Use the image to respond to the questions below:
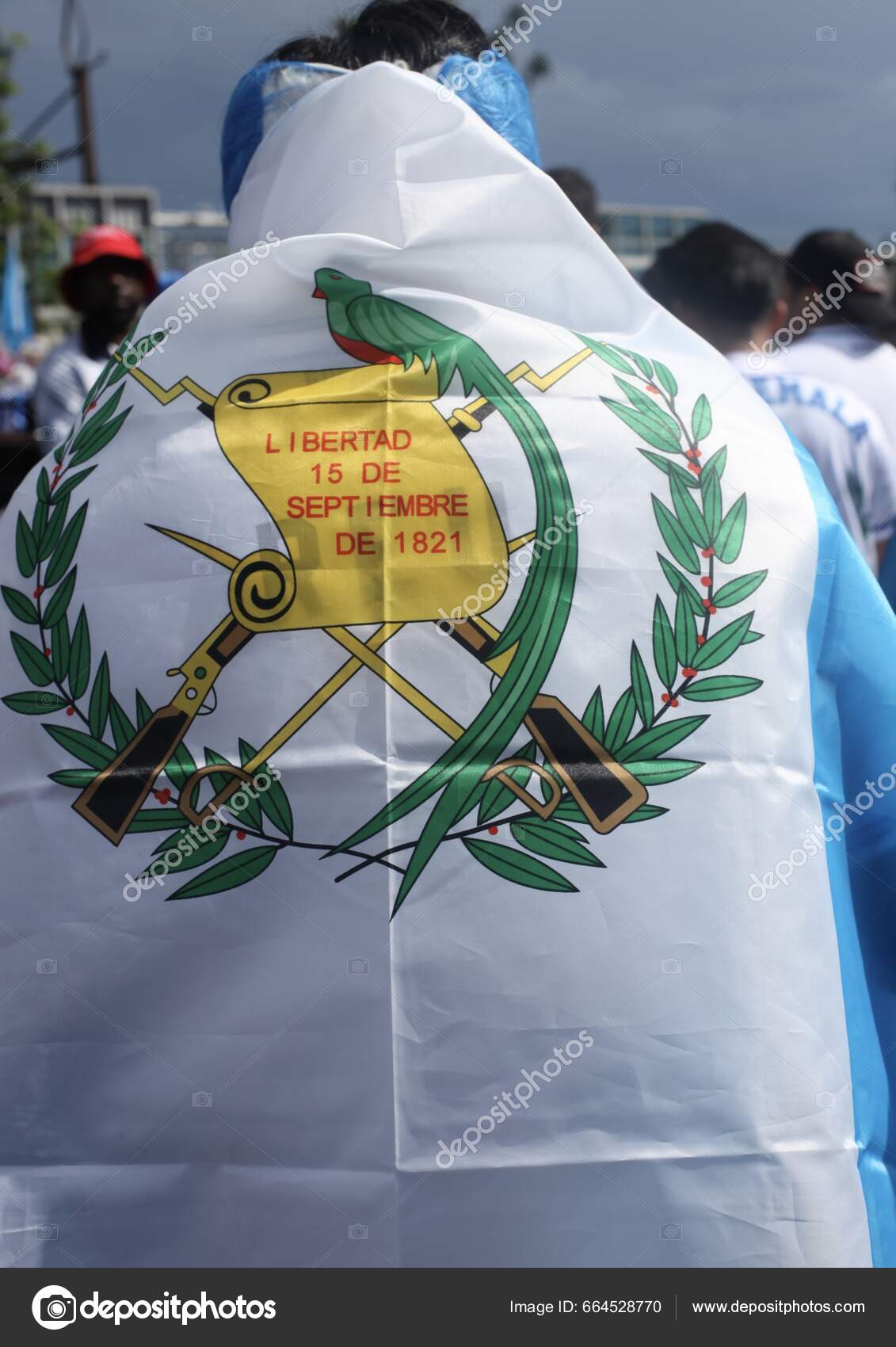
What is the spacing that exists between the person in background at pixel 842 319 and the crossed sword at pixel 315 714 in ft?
7.51

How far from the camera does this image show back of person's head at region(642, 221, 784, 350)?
12.2 ft

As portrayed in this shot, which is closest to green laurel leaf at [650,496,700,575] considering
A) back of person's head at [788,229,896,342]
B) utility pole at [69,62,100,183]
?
back of person's head at [788,229,896,342]

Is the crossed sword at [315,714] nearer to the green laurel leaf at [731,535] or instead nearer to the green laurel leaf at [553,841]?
the green laurel leaf at [553,841]

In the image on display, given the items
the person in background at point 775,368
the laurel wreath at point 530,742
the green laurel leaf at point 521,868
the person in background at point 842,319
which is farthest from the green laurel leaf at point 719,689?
the person in background at point 842,319

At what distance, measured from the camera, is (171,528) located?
1.42 meters

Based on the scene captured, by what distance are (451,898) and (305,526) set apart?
39 centimetres

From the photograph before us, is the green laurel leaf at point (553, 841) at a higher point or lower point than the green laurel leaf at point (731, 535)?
lower


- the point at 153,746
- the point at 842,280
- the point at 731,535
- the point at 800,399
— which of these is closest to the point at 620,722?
the point at 731,535

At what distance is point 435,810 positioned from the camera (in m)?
1.34

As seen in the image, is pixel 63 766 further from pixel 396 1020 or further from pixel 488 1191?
pixel 488 1191

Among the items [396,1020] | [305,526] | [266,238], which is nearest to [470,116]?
[266,238]

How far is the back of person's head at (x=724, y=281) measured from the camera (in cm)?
371

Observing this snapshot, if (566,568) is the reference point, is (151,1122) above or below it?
below

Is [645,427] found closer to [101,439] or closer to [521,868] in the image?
[521,868]
